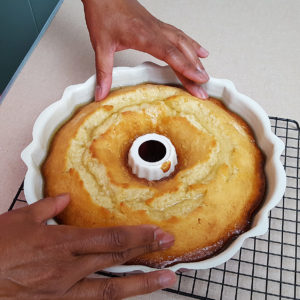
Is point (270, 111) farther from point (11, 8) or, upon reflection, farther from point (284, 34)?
point (11, 8)

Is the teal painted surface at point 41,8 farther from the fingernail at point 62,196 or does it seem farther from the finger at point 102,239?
the finger at point 102,239

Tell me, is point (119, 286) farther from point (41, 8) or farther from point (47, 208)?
point (41, 8)

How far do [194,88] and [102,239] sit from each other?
0.69m

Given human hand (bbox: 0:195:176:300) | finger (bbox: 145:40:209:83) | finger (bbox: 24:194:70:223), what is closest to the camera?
human hand (bbox: 0:195:176:300)

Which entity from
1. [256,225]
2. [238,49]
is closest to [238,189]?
[256,225]

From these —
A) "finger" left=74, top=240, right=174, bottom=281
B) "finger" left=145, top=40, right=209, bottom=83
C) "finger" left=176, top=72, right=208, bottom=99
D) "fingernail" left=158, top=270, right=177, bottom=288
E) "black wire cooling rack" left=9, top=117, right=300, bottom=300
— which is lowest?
"black wire cooling rack" left=9, top=117, right=300, bottom=300

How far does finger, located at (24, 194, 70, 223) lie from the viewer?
A: 963 millimetres

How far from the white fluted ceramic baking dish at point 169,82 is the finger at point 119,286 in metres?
0.06

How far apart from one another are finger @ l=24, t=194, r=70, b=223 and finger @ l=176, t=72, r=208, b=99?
56 centimetres

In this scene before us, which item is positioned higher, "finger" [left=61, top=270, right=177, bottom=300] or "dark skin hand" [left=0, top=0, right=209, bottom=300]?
"dark skin hand" [left=0, top=0, right=209, bottom=300]

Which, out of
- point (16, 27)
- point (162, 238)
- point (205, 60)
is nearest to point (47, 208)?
point (162, 238)

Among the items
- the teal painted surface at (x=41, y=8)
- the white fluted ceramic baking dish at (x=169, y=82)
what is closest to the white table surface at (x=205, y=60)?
the white fluted ceramic baking dish at (x=169, y=82)

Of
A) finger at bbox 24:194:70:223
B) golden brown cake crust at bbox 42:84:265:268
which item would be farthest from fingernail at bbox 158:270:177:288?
finger at bbox 24:194:70:223

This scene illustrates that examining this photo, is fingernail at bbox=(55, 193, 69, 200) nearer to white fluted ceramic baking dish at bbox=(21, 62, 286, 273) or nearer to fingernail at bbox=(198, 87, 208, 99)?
white fluted ceramic baking dish at bbox=(21, 62, 286, 273)
